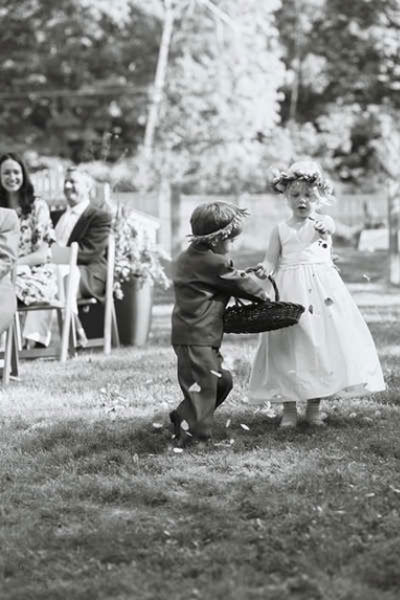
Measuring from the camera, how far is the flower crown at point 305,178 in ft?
18.4

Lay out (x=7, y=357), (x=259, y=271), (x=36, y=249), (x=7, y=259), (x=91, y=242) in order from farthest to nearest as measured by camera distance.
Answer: (x=91, y=242) → (x=36, y=249) → (x=7, y=357) → (x=7, y=259) → (x=259, y=271)

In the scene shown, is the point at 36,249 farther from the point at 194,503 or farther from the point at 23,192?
the point at 194,503

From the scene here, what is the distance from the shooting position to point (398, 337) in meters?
8.91

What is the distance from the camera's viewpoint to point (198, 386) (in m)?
5.26

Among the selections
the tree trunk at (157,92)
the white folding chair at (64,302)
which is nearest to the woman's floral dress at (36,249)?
the white folding chair at (64,302)

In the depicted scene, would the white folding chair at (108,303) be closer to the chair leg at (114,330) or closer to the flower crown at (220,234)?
the chair leg at (114,330)

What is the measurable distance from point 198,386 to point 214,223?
2.73 ft

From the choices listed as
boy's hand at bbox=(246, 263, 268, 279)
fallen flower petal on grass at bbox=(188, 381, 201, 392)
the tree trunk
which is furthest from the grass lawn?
the tree trunk

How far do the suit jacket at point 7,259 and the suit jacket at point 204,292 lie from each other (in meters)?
2.02

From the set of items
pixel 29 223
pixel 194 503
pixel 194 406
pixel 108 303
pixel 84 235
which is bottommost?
pixel 194 503

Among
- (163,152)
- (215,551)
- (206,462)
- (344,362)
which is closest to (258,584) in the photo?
(215,551)

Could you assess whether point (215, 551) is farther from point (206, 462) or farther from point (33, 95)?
point (33, 95)

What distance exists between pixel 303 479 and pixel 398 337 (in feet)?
14.9

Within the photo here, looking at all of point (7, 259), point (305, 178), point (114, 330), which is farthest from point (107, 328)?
point (305, 178)
